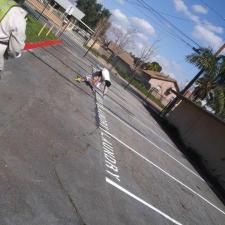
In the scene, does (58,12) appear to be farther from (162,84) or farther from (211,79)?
(211,79)

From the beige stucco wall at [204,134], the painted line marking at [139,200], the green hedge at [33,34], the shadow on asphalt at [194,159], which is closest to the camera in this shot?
the painted line marking at [139,200]

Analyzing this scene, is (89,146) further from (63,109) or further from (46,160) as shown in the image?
(46,160)

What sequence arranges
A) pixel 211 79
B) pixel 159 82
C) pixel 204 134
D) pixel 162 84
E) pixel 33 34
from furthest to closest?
pixel 162 84
pixel 159 82
pixel 211 79
pixel 204 134
pixel 33 34

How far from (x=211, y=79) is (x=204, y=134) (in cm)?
993

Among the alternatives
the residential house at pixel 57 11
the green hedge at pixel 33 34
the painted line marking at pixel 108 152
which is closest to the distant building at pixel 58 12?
the residential house at pixel 57 11

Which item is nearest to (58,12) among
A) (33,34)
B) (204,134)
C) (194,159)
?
(33,34)

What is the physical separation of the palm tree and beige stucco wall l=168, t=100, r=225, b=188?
3856mm

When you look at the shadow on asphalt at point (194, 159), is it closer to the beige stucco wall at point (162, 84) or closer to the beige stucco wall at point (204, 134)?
the beige stucco wall at point (204, 134)

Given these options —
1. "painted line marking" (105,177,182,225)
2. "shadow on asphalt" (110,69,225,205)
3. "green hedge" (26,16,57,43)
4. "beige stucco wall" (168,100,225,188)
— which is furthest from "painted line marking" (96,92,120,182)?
"beige stucco wall" (168,100,225,188)

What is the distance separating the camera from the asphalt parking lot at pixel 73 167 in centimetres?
589

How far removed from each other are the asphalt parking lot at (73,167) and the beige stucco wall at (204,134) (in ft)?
21.3

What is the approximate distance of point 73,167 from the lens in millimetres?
7734

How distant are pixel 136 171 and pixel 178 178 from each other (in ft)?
14.1

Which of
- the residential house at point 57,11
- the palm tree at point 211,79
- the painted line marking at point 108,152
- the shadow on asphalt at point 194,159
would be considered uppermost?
the palm tree at point 211,79
